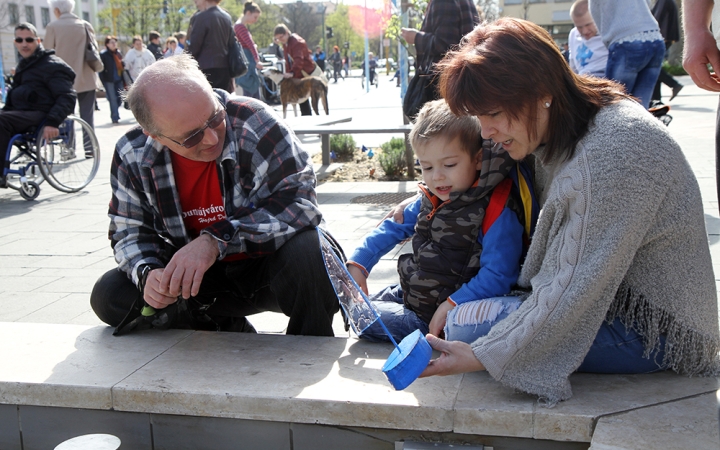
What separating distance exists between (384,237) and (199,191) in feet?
2.36

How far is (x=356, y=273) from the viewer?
2578mm

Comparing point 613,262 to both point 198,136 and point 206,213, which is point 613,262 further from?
point 206,213

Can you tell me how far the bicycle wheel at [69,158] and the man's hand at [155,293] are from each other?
15.9 ft

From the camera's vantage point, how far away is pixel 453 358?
6.38 ft

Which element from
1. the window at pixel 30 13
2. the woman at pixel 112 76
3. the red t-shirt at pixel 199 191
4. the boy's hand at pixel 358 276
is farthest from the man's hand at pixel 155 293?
the window at pixel 30 13

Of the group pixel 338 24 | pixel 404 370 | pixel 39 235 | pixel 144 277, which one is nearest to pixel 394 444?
pixel 404 370

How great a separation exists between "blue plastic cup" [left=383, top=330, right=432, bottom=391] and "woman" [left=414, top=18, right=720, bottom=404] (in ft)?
0.30

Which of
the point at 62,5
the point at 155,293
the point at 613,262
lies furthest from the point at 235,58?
the point at 613,262

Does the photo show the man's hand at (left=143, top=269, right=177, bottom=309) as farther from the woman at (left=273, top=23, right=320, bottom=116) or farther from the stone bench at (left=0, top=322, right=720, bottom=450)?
the woman at (left=273, top=23, right=320, bottom=116)

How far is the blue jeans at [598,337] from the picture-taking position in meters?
2.04

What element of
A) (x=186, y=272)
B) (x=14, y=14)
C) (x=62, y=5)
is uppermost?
(x=14, y=14)

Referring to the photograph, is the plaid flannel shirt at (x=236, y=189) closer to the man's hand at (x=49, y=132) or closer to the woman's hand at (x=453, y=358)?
the woman's hand at (x=453, y=358)

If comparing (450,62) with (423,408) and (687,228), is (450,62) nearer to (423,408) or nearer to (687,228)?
(687,228)

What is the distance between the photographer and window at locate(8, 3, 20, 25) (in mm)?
51844
